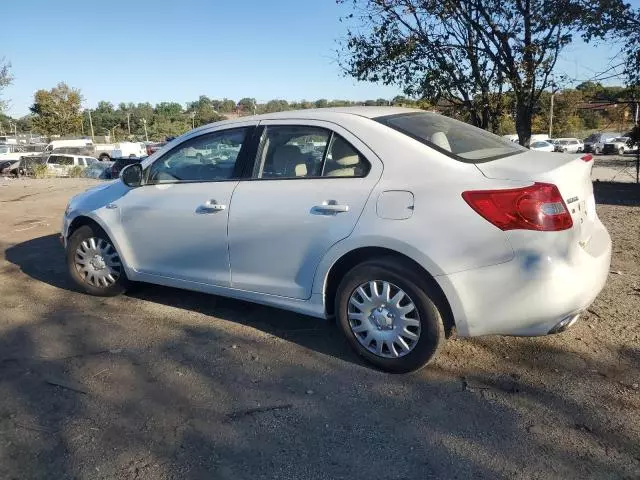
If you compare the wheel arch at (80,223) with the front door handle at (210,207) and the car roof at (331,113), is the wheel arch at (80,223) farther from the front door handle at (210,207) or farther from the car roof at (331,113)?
the car roof at (331,113)

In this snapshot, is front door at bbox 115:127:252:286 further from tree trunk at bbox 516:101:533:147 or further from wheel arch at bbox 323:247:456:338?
tree trunk at bbox 516:101:533:147

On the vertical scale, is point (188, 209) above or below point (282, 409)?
above

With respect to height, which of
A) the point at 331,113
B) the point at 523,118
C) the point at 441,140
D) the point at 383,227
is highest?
the point at 523,118

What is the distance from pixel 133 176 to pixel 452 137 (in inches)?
106

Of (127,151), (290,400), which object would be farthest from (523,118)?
(127,151)

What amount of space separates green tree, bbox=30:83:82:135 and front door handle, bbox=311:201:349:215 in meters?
71.6

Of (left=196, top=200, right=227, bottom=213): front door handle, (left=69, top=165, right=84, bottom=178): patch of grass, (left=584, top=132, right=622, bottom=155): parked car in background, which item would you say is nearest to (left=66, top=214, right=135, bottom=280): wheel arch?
(left=196, top=200, right=227, bottom=213): front door handle

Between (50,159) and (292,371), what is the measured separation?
32074 mm

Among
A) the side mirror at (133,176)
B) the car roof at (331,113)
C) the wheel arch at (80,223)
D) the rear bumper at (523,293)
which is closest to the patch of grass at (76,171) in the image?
the wheel arch at (80,223)

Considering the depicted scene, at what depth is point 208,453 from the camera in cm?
269

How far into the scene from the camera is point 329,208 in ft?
11.5

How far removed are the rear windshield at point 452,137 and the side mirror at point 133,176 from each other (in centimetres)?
218

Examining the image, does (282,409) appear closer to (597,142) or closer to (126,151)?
(126,151)

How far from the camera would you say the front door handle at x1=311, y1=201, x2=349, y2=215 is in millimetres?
3450
